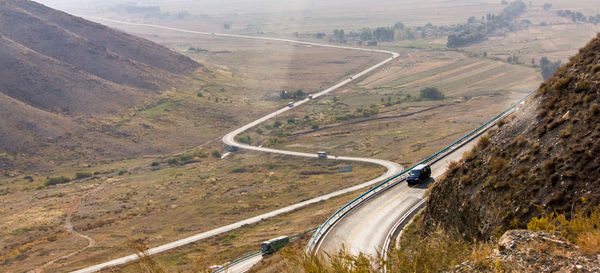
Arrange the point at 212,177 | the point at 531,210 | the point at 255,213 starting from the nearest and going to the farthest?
the point at 531,210 < the point at 255,213 < the point at 212,177

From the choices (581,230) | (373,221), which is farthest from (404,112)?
(581,230)

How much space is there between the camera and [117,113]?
118 meters

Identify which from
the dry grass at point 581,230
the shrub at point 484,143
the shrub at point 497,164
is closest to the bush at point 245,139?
the shrub at point 484,143

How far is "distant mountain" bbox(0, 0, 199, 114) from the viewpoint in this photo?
117 metres

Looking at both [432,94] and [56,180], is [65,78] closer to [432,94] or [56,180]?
[56,180]

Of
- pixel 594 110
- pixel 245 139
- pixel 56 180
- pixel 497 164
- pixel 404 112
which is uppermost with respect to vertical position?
pixel 594 110

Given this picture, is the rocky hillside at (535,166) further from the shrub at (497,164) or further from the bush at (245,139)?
the bush at (245,139)

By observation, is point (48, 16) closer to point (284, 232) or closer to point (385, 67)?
point (385, 67)

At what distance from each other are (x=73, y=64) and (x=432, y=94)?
98456 millimetres

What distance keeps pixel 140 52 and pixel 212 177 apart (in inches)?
3829

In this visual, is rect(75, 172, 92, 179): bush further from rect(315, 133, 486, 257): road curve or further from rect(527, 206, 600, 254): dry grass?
rect(527, 206, 600, 254): dry grass

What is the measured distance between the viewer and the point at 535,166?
67.7 ft

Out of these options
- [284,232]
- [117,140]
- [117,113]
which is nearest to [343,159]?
[284,232]

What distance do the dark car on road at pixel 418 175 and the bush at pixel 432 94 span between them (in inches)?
3648
